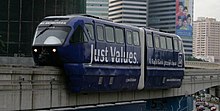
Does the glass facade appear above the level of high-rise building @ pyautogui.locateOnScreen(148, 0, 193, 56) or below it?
below

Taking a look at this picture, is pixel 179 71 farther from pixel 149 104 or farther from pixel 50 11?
pixel 50 11

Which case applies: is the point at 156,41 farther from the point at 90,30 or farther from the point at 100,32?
the point at 90,30

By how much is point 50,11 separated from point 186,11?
444 feet

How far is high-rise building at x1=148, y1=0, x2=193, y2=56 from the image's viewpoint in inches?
6806

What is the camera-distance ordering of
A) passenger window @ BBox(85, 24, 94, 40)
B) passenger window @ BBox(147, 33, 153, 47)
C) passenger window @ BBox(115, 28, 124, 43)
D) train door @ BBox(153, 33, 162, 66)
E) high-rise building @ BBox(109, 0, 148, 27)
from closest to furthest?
passenger window @ BBox(85, 24, 94, 40) < passenger window @ BBox(115, 28, 124, 43) < passenger window @ BBox(147, 33, 153, 47) < train door @ BBox(153, 33, 162, 66) < high-rise building @ BBox(109, 0, 148, 27)

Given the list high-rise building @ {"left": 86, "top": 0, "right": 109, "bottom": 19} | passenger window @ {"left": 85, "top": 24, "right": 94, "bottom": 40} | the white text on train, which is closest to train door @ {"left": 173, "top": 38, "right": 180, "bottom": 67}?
the white text on train

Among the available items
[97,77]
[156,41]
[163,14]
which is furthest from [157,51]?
[163,14]

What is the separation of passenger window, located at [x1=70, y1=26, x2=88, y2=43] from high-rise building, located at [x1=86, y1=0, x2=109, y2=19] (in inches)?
5630

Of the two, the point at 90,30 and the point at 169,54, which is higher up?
the point at 90,30

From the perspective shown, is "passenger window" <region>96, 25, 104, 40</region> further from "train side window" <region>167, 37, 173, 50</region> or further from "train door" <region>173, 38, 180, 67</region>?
"train door" <region>173, 38, 180, 67</region>

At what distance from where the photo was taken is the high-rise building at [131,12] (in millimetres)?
167000

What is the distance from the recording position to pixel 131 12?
6654 inches

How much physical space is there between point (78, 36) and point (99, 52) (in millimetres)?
1471

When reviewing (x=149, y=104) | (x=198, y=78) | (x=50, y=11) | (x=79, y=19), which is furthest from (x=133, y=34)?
(x=50, y=11)
